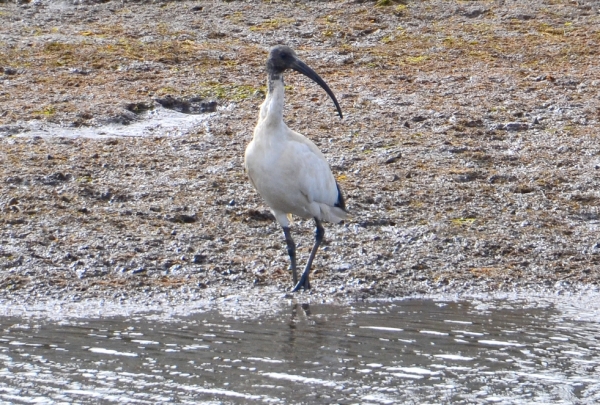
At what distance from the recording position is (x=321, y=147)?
997 cm

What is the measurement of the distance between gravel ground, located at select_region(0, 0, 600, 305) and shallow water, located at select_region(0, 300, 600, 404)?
1.89ft

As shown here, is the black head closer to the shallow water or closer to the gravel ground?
the gravel ground

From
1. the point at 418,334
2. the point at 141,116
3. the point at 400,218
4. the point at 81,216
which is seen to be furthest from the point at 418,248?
the point at 141,116

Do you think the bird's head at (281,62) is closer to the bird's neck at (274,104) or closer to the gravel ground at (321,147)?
the bird's neck at (274,104)

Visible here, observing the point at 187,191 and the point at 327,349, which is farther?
the point at 187,191

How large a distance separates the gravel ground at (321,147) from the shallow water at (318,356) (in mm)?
577

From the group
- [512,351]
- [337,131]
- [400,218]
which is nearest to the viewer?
[512,351]

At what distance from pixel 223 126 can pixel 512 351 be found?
17.7ft

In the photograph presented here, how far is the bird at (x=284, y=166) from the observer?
7.02 meters

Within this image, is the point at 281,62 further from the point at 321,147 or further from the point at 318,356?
the point at 321,147

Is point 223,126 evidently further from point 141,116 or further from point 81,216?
point 81,216

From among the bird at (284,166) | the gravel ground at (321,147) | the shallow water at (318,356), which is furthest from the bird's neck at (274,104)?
the shallow water at (318,356)

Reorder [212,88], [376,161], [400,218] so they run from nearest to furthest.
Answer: [400,218] → [376,161] → [212,88]

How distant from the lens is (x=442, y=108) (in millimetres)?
10953
